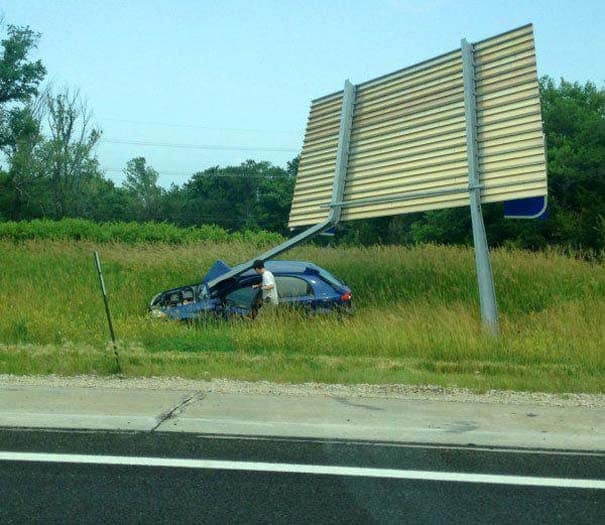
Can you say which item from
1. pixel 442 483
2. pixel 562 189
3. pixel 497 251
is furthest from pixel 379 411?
pixel 562 189

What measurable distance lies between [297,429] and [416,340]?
5492 mm

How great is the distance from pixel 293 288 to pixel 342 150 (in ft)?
14.5

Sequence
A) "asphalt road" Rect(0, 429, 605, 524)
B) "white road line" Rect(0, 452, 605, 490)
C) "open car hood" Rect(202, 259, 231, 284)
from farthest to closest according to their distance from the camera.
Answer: "open car hood" Rect(202, 259, 231, 284)
"white road line" Rect(0, 452, 605, 490)
"asphalt road" Rect(0, 429, 605, 524)

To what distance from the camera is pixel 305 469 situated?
6305 millimetres

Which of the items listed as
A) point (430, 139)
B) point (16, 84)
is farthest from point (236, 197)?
point (430, 139)

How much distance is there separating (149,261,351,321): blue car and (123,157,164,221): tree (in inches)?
2677

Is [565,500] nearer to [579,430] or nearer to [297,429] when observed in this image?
[579,430]

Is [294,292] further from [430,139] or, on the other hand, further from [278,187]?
[278,187]

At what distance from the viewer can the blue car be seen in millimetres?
15586

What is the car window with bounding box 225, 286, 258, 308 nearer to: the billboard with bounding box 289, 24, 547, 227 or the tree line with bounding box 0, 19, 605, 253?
the billboard with bounding box 289, 24, 547, 227

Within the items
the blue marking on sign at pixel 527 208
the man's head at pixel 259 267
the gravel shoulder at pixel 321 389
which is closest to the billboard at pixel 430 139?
the blue marking on sign at pixel 527 208

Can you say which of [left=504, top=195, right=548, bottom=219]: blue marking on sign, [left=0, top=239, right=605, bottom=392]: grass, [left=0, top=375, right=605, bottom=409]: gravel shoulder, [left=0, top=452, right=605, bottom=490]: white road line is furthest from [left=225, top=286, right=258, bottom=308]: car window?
[left=0, top=452, right=605, bottom=490]: white road line

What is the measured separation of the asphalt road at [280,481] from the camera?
531cm

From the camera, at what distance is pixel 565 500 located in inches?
220
